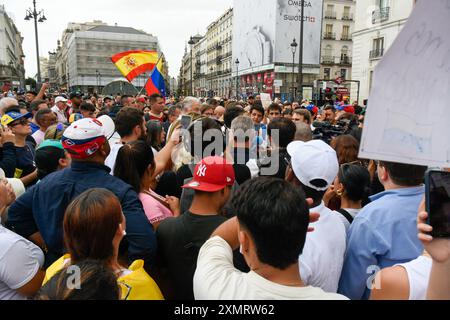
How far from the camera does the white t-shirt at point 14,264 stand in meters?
1.87

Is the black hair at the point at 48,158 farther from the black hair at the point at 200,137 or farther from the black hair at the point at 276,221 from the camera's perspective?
the black hair at the point at 276,221

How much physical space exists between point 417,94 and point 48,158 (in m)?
2.88

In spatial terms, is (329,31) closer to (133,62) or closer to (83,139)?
(133,62)

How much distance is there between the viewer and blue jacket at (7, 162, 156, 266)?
2303 millimetres

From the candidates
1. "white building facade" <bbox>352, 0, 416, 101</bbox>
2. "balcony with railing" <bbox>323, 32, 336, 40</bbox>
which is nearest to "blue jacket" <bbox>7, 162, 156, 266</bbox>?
"white building facade" <bbox>352, 0, 416, 101</bbox>

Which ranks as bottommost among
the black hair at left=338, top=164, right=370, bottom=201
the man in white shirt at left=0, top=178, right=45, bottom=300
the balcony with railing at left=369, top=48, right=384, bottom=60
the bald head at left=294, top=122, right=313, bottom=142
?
the man in white shirt at left=0, top=178, right=45, bottom=300

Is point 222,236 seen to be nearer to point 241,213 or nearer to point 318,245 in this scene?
point 241,213

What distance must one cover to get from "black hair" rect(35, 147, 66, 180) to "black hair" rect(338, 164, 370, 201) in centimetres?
239

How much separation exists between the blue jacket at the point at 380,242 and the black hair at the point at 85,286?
4.06 feet

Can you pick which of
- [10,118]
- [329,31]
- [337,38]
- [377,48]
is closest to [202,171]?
[10,118]

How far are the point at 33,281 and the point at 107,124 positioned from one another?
8.63 feet

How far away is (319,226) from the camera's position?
1945 mm

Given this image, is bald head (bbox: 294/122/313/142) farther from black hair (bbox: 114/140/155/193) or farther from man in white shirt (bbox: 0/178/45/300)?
man in white shirt (bbox: 0/178/45/300)

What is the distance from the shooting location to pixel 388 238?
1907 mm
